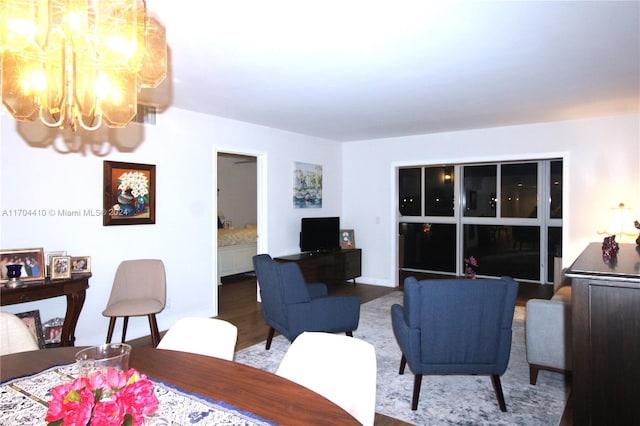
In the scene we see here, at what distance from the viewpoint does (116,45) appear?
1.78m

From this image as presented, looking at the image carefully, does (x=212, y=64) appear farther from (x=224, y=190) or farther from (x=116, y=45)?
(x=224, y=190)

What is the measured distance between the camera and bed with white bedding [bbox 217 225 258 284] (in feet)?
23.0

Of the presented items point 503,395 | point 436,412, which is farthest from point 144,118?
point 503,395

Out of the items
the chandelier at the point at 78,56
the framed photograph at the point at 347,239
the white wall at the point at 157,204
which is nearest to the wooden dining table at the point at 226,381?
the chandelier at the point at 78,56

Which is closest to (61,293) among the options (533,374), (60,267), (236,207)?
(60,267)

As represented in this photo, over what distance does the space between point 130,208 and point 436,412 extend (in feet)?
11.1

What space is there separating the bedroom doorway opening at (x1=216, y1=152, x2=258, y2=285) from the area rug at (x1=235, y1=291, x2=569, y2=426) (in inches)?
136

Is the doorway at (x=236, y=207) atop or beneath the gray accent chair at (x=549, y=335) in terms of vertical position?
atop

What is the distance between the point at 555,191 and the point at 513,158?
193 cm

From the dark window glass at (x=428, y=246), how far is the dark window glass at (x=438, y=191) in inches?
11.4

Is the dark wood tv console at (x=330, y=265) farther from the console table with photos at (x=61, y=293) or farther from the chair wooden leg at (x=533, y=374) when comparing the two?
the chair wooden leg at (x=533, y=374)

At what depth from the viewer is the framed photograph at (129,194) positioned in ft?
13.4

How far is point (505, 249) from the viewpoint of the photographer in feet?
25.1

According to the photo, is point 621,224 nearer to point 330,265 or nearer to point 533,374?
point 533,374
